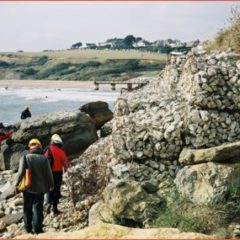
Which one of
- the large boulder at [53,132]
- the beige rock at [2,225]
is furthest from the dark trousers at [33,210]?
the large boulder at [53,132]

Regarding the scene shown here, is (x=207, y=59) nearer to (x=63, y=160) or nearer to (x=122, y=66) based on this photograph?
(x=63, y=160)

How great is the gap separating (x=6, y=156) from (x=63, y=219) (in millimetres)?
8410

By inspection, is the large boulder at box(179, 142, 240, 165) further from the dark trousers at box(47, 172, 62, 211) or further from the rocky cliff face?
the dark trousers at box(47, 172, 62, 211)

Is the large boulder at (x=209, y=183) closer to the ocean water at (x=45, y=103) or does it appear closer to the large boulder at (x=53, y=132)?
the large boulder at (x=53, y=132)

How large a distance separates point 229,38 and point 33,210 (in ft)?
29.0

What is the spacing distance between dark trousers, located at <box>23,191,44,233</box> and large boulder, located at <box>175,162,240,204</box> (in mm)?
2472

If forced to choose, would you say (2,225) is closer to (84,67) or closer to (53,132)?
(53,132)

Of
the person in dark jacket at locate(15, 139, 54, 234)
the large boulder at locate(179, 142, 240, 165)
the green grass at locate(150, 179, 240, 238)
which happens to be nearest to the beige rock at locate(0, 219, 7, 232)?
the person in dark jacket at locate(15, 139, 54, 234)

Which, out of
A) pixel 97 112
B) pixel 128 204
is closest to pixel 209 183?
pixel 128 204

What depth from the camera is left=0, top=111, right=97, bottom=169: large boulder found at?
19.9 metres

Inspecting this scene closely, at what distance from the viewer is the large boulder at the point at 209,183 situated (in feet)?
33.6

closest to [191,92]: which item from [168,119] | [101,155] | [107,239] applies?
[168,119]

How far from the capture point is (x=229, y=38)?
17344 millimetres

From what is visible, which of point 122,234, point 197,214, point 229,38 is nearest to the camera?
point 122,234
